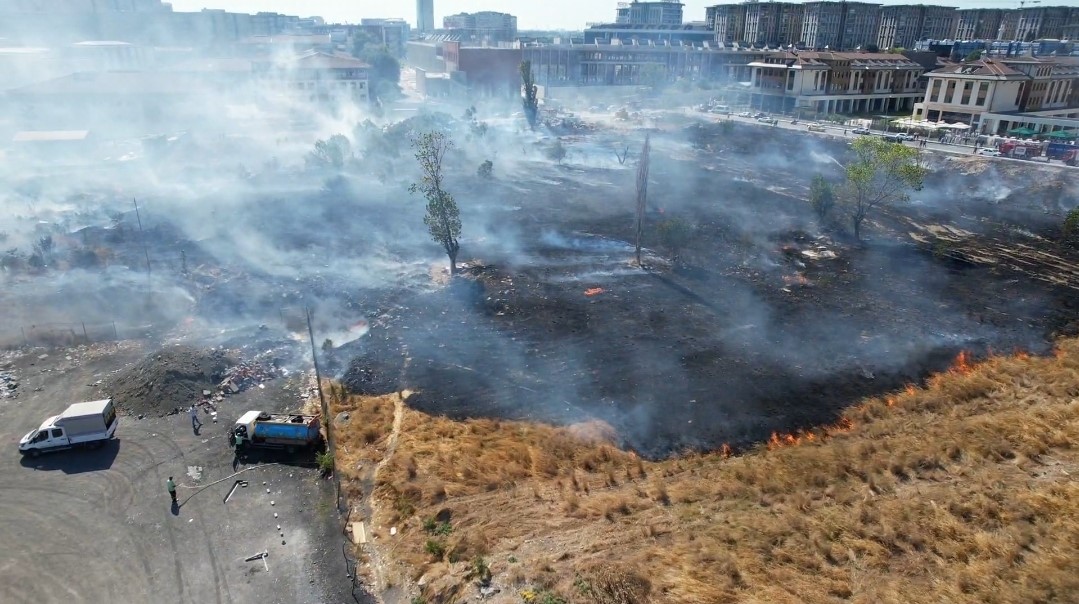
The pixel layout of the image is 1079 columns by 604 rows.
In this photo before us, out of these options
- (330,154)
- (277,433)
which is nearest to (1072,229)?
(277,433)

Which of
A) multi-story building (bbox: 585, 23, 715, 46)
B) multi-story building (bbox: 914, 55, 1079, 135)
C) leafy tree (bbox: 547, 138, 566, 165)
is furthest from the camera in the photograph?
multi-story building (bbox: 585, 23, 715, 46)

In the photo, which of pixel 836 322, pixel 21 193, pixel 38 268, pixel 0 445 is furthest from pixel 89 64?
pixel 836 322

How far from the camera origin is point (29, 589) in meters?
14.3

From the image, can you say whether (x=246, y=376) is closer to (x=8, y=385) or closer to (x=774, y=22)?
(x=8, y=385)

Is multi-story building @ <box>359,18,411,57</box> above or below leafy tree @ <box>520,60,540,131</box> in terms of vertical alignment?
above

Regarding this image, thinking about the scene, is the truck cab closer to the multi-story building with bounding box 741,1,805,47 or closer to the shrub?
the shrub

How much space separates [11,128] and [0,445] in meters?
61.7

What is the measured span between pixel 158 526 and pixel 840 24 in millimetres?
141957

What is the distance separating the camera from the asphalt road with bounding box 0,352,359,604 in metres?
14.5

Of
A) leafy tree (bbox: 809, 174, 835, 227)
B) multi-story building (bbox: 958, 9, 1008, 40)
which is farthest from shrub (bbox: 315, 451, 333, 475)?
multi-story building (bbox: 958, 9, 1008, 40)

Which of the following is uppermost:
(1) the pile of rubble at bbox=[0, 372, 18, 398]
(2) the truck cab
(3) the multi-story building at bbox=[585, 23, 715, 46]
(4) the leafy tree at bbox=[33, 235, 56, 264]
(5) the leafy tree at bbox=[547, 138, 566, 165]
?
(3) the multi-story building at bbox=[585, 23, 715, 46]

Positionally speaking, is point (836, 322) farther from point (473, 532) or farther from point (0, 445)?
point (0, 445)

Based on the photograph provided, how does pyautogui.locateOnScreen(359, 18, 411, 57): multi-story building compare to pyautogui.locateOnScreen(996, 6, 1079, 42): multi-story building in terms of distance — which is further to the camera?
pyautogui.locateOnScreen(359, 18, 411, 57): multi-story building

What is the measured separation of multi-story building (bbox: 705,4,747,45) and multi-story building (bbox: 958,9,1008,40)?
138 ft
